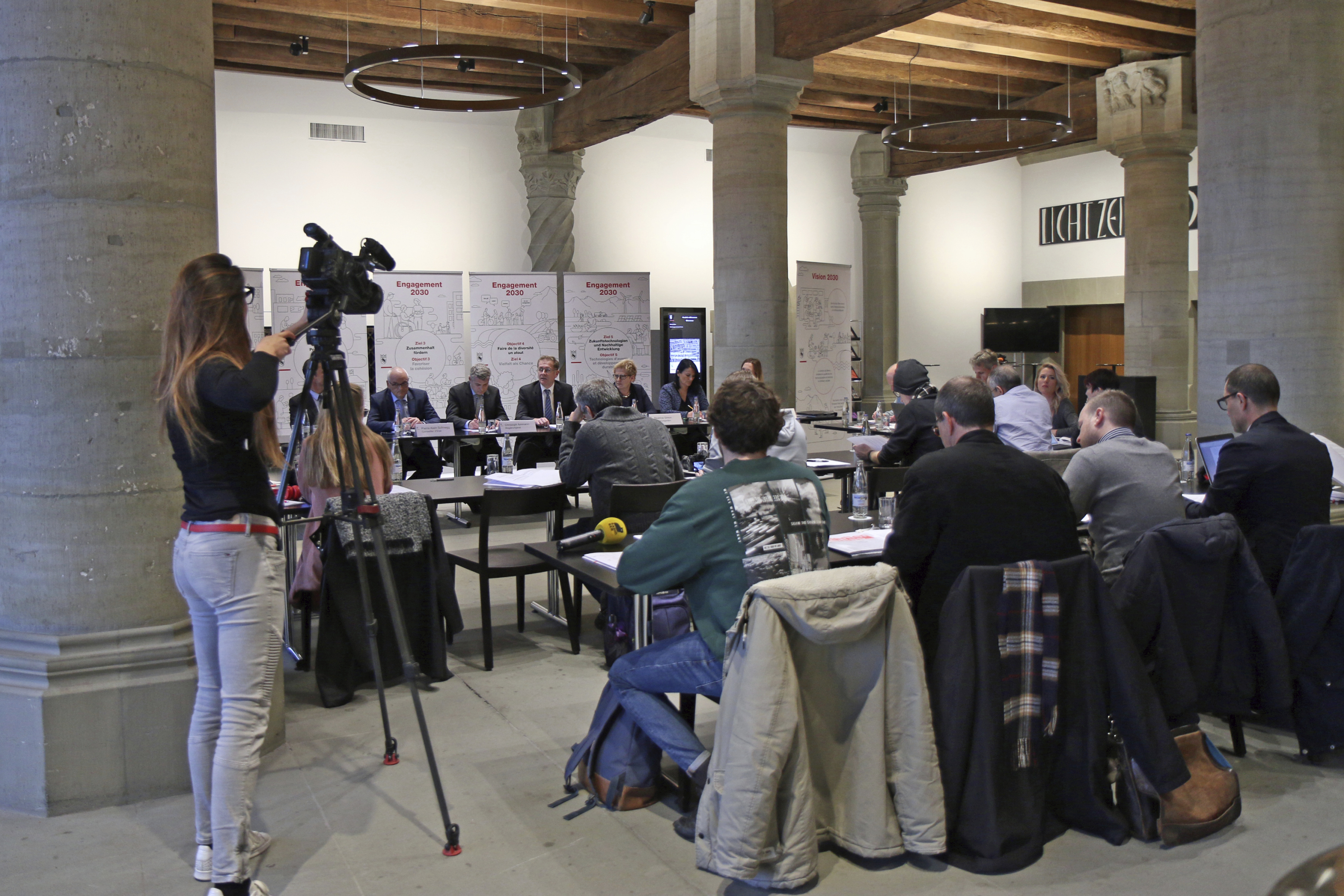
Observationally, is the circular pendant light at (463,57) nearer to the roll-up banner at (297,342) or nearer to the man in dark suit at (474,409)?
the man in dark suit at (474,409)

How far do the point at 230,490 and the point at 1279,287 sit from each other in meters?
4.38

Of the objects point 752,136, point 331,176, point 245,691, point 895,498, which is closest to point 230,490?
Answer: point 245,691

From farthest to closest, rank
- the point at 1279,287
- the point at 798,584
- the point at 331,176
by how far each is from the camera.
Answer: the point at 331,176 < the point at 1279,287 < the point at 798,584

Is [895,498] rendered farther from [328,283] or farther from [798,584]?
[328,283]

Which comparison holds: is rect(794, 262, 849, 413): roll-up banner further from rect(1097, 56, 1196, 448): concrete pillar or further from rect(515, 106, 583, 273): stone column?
rect(1097, 56, 1196, 448): concrete pillar

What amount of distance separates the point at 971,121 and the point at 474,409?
570 cm

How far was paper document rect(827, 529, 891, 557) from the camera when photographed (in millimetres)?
3430

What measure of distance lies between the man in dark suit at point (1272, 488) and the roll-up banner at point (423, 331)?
810cm

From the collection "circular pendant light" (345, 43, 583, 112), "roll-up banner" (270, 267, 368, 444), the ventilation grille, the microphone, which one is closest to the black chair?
the microphone

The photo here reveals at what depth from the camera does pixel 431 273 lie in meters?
10.7

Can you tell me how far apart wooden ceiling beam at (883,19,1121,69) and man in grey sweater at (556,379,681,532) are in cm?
647

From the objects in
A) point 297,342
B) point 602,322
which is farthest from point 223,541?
point 602,322

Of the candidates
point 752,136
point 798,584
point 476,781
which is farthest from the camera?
point 752,136

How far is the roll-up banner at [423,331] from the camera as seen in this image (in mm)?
10523
